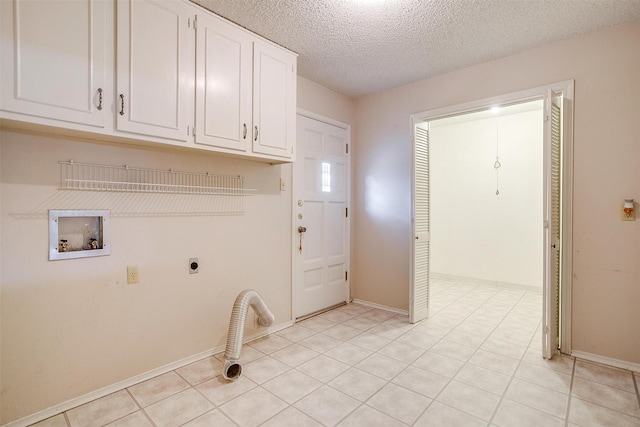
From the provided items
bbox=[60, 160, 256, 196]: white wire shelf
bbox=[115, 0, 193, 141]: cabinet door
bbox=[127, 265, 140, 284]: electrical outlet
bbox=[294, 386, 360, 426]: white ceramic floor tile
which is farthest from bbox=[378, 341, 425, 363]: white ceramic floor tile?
bbox=[115, 0, 193, 141]: cabinet door

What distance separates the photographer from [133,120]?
1.90 m

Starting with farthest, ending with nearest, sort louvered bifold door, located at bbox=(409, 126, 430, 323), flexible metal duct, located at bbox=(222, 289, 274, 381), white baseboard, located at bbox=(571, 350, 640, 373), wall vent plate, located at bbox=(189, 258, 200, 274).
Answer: louvered bifold door, located at bbox=(409, 126, 430, 323), wall vent plate, located at bbox=(189, 258, 200, 274), white baseboard, located at bbox=(571, 350, 640, 373), flexible metal duct, located at bbox=(222, 289, 274, 381)

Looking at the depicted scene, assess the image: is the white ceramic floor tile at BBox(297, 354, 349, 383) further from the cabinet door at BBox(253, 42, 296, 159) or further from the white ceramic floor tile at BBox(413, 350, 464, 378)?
the cabinet door at BBox(253, 42, 296, 159)

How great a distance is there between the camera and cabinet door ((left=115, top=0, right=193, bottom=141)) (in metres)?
1.85

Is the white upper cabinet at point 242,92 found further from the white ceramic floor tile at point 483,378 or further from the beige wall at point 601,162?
the white ceramic floor tile at point 483,378

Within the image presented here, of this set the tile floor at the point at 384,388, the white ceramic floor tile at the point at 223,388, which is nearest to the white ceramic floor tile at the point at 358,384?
the tile floor at the point at 384,388

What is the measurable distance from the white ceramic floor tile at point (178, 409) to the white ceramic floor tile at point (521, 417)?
173cm

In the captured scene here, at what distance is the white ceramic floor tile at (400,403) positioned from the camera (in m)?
1.90

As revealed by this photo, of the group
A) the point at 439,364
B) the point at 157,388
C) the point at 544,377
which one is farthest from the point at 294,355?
the point at 544,377

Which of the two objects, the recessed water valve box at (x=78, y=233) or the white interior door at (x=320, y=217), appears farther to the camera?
the white interior door at (x=320, y=217)

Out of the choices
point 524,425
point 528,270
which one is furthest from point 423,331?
point 528,270

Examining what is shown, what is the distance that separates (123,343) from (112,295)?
1.13 ft

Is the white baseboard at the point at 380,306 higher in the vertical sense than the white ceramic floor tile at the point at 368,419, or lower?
higher

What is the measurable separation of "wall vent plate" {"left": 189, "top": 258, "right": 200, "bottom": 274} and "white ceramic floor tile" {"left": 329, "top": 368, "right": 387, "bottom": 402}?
1329 mm
